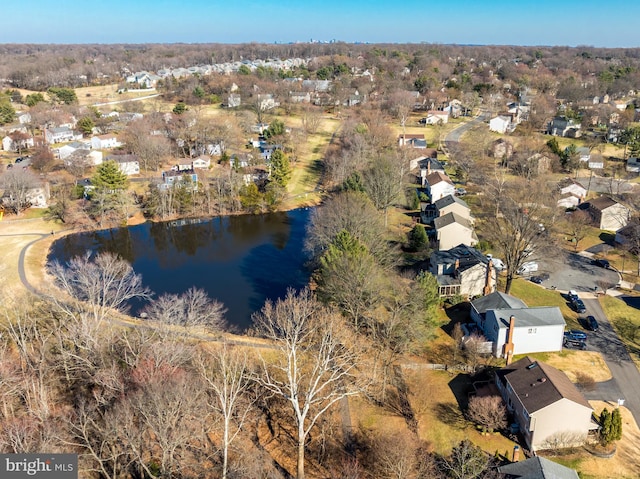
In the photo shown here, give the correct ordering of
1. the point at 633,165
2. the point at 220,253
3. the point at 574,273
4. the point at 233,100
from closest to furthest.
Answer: the point at 574,273, the point at 220,253, the point at 633,165, the point at 233,100

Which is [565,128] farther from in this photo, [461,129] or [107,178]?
[107,178]

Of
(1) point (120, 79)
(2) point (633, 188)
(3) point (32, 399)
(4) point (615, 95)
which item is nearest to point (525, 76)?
(4) point (615, 95)

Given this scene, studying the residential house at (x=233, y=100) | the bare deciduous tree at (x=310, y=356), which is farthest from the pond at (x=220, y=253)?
the residential house at (x=233, y=100)

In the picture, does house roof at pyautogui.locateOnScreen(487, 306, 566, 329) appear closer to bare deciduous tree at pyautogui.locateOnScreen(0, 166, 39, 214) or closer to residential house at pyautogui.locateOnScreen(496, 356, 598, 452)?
residential house at pyautogui.locateOnScreen(496, 356, 598, 452)

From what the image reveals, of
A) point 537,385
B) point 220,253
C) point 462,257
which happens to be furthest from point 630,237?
point 220,253

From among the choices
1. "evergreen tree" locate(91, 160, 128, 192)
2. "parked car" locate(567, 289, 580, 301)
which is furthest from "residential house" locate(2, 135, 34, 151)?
"parked car" locate(567, 289, 580, 301)

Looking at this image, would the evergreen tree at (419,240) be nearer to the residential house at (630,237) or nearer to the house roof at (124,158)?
the residential house at (630,237)

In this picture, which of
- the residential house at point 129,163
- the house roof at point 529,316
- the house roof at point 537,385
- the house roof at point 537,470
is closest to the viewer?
the house roof at point 537,470
